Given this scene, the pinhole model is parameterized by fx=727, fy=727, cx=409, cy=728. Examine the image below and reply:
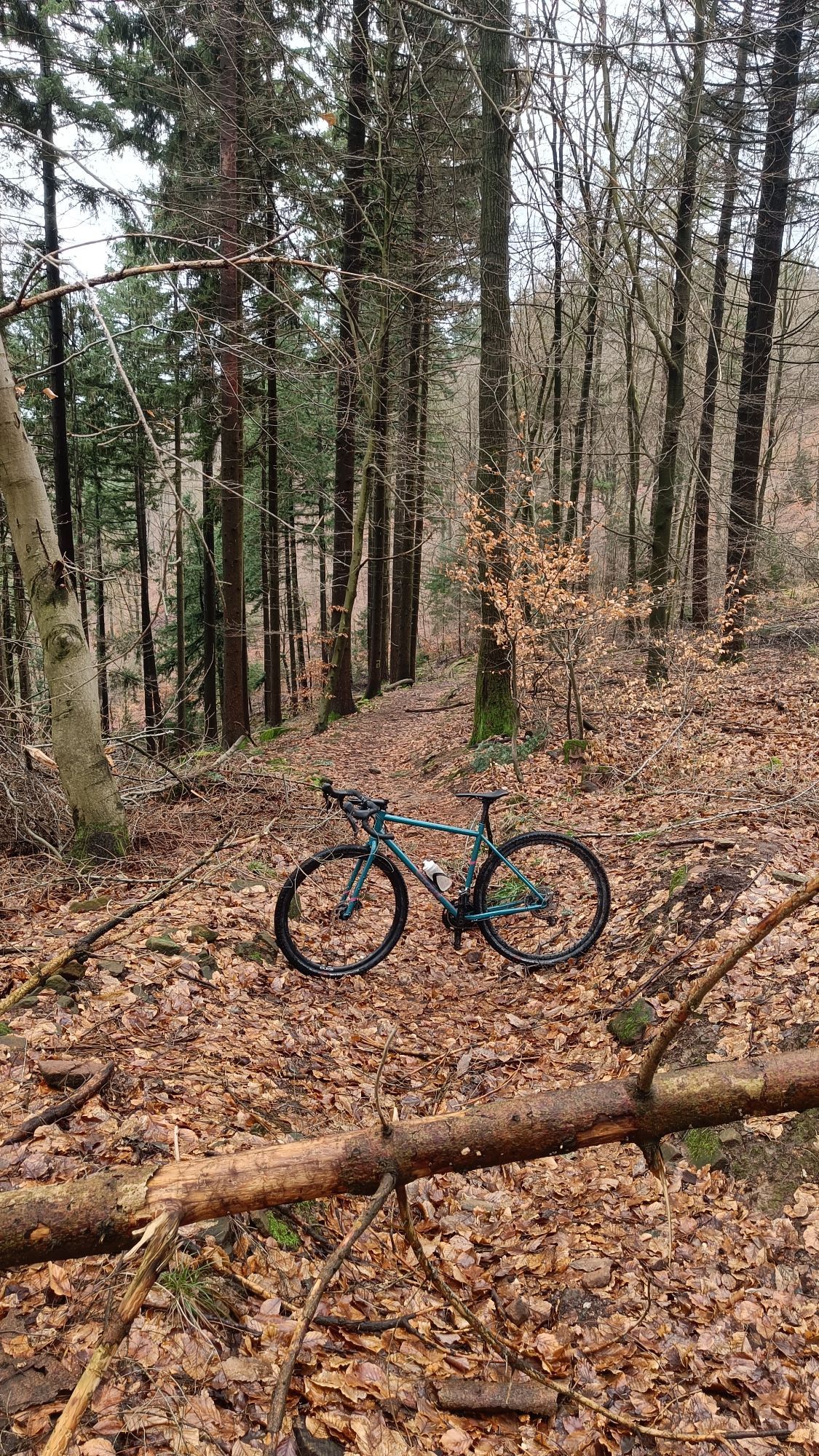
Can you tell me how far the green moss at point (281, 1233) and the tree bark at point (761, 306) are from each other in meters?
8.99

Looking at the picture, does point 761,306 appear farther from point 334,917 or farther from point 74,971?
point 74,971

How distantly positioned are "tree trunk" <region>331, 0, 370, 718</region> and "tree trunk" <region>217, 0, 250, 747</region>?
5.47 ft

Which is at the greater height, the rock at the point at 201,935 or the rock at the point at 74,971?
the rock at the point at 74,971

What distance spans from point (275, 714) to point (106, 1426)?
19737mm

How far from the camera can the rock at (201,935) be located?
15.6ft

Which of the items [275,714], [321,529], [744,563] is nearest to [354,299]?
[744,563]

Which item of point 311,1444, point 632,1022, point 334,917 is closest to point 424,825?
point 334,917

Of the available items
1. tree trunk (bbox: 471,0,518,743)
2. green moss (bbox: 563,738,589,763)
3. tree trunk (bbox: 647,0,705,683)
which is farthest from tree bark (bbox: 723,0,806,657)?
tree trunk (bbox: 471,0,518,743)

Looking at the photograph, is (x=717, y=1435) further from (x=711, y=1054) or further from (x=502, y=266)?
(x=502, y=266)

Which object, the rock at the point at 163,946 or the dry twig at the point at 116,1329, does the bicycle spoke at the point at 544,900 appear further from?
the dry twig at the point at 116,1329

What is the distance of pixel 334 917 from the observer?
17.3 feet

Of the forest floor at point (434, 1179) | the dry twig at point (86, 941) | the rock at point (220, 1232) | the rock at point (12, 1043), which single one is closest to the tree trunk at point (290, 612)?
the dry twig at point (86, 941)

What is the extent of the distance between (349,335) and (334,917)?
477 inches

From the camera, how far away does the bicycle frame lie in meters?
4.87
